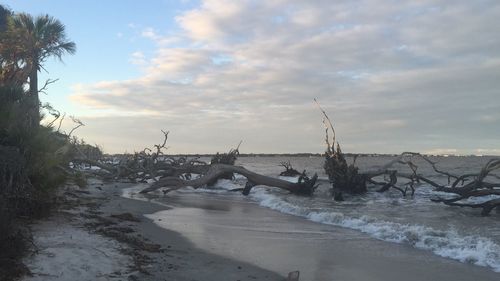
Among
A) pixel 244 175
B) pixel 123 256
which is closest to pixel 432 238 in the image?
pixel 123 256

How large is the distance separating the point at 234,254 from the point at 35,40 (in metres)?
23.7

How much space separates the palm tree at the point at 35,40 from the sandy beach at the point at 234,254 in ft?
55.9

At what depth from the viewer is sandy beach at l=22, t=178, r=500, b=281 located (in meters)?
6.60

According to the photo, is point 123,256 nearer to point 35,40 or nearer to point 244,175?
point 244,175

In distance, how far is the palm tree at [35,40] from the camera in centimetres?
2642

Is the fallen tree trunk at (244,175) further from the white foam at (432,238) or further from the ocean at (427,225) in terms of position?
the white foam at (432,238)

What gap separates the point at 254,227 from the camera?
41.2ft

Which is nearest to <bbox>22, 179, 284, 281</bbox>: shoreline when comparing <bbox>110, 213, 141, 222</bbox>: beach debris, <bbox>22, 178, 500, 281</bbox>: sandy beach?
<bbox>22, 178, 500, 281</bbox>: sandy beach

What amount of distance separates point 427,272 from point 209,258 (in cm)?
352

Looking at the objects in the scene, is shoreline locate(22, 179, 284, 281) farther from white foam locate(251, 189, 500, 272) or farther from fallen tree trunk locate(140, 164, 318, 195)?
fallen tree trunk locate(140, 164, 318, 195)

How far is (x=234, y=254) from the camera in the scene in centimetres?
862

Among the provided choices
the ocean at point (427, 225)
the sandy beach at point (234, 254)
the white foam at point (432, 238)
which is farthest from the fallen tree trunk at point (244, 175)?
the sandy beach at point (234, 254)

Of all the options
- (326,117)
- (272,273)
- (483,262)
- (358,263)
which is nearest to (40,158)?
(272,273)

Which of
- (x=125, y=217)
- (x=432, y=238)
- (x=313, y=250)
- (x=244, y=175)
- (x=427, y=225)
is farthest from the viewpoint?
(x=244, y=175)
